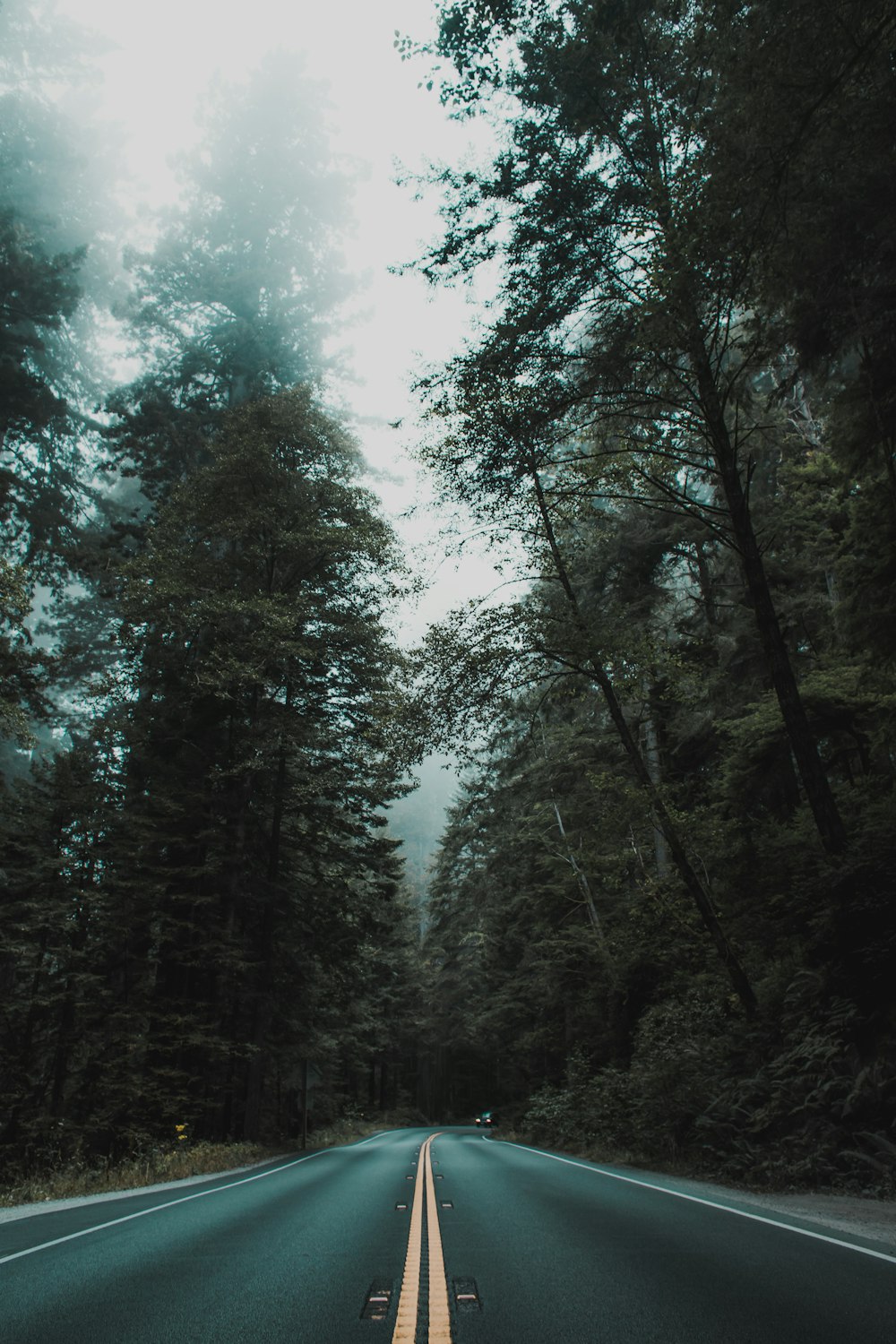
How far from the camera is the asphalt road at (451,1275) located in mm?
3547

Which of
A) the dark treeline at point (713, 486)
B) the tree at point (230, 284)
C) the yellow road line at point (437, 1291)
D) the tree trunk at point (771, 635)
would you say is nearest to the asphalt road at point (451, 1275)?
the yellow road line at point (437, 1291)

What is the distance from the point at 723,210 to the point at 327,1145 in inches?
1139

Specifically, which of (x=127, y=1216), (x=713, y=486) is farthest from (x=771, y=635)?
(x=127, y=1216)

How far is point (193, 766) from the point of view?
19.8 metres

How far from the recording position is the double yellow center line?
11.5 feet

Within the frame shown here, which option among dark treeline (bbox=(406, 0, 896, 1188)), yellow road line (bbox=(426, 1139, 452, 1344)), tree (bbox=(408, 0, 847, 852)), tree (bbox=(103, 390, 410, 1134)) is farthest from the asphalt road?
tree (bbox=(103, 390, 410, 1134))

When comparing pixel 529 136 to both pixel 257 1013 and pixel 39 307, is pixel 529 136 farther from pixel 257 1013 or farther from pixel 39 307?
pixel 39 307

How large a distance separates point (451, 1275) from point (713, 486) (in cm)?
1268

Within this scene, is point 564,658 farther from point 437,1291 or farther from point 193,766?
Answer: point 193,766

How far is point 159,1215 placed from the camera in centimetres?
791

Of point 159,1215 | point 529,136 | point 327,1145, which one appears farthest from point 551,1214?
point 327,1145

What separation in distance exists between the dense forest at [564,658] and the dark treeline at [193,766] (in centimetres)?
16

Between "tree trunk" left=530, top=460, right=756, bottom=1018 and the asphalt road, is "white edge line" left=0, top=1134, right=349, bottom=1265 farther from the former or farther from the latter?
"tree trunk" left=530, top=460, right=756, bottom=1018

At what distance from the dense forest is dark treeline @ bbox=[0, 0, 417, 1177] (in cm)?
16
